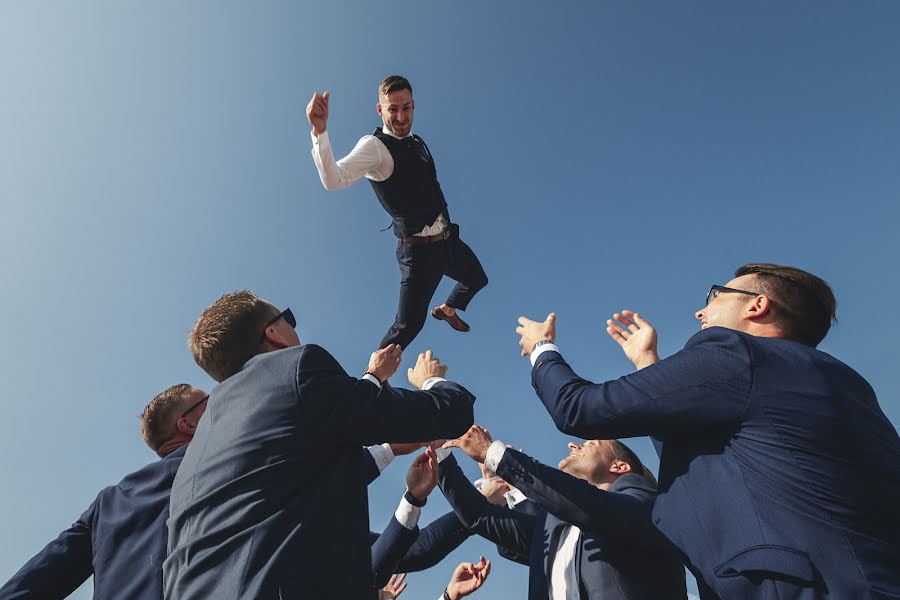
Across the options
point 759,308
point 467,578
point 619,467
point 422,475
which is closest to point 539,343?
point 759,308

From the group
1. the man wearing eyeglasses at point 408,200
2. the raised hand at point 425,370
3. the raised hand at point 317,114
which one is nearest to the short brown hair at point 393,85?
the man wearing eyeglasses at point 408,200

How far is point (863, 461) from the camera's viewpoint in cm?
244

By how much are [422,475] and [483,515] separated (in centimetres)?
78

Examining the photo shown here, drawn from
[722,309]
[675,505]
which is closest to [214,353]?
[675,505]

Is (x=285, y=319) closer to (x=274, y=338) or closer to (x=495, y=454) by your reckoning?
(x=274, y=338)

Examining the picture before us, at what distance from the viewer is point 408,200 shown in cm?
617

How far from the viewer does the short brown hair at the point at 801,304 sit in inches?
123

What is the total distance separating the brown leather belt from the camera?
6.29 metres

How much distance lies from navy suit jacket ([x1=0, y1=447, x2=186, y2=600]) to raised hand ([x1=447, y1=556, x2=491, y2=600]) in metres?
4.01

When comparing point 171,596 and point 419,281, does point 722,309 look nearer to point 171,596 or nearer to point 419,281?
point 171,596

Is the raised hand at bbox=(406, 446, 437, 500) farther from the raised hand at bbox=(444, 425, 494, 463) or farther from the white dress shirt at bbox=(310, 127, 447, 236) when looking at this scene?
the white dress shirt at bbox=(310, 127, 447, 236)

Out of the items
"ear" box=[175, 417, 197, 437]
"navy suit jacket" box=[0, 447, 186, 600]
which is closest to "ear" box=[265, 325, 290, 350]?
"navy suit jacket" box=[0, 447, 186, 600]

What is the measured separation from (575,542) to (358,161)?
3.58 m

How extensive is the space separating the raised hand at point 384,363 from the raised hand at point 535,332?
0.77 metres
